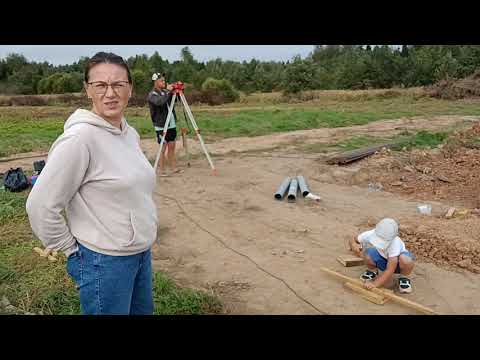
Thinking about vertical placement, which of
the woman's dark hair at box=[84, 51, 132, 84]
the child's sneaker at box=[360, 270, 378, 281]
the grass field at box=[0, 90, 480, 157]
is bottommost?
the child's sneaker at box=[360, 270, 378, 281]

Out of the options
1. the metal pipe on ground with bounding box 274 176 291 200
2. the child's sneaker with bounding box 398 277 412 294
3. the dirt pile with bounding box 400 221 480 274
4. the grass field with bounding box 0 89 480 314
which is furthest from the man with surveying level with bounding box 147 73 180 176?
the child's sneaker with bounding box 398 277 412 294

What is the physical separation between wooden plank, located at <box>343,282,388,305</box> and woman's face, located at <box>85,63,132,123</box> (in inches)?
98.6

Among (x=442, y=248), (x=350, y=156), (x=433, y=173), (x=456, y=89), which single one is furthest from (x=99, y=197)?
(x=456, y=89)

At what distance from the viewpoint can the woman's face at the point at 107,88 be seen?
5.72ft

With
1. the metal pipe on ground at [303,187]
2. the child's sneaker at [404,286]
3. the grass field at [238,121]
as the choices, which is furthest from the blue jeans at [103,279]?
the grass field at [238,121]

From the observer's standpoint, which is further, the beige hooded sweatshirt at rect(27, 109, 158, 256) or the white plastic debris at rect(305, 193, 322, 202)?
the white plastic debris at rect(305, 193, 322, 202)

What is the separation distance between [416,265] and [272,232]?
5.06ft

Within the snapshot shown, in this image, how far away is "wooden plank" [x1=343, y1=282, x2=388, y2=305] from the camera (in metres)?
3.40

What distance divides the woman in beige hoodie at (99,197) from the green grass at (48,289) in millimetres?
1496

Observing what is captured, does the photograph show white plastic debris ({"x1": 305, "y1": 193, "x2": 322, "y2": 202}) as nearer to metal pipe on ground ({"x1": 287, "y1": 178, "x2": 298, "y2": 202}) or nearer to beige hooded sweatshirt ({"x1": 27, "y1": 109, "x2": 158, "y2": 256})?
metal pipe on ground ({"x1": 287, "y1": 178, "x2": 298, "y2": 202})

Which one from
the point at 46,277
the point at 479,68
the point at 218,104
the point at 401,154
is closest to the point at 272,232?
the point at 46,277

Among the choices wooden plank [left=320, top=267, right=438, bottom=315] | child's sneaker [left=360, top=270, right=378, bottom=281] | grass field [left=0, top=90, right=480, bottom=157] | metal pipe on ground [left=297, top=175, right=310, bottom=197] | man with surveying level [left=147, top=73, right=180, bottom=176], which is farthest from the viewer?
grass field [left=0, top=90, right=480, bottom=157]
